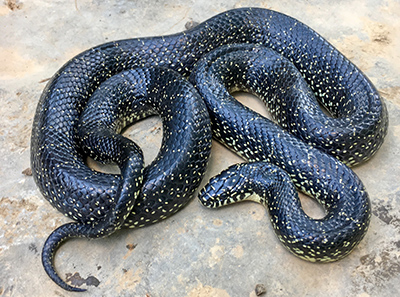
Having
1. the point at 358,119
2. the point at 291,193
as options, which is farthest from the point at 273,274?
the point at 358,119

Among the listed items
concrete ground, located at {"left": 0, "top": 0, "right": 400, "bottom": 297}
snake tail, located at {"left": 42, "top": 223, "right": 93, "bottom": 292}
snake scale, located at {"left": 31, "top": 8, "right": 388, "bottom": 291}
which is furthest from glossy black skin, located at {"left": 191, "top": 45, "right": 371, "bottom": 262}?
snake tail, located at {"left": 42, "top": 223, "right": 93, "bottom": 292}

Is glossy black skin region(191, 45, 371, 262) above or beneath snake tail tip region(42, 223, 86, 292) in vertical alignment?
above

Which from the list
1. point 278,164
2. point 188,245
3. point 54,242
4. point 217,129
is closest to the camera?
point 54,242

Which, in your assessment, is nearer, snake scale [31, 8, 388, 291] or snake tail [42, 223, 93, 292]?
snake tail [42, 223, 93, 292]

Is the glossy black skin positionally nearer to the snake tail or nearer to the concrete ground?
the concrete ground

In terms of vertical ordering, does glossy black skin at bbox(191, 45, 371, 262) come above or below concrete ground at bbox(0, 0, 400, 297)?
above

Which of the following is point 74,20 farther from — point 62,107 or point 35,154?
point 35,154

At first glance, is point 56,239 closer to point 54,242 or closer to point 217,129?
point 54,242

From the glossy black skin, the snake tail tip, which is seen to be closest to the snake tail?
the snake tail tip

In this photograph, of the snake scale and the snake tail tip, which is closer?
the snake tail tip

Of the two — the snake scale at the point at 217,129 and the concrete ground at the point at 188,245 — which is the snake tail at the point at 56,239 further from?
the concrete ground at the point at 188,245

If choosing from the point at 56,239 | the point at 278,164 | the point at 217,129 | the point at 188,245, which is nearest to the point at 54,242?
the point at 56,239
